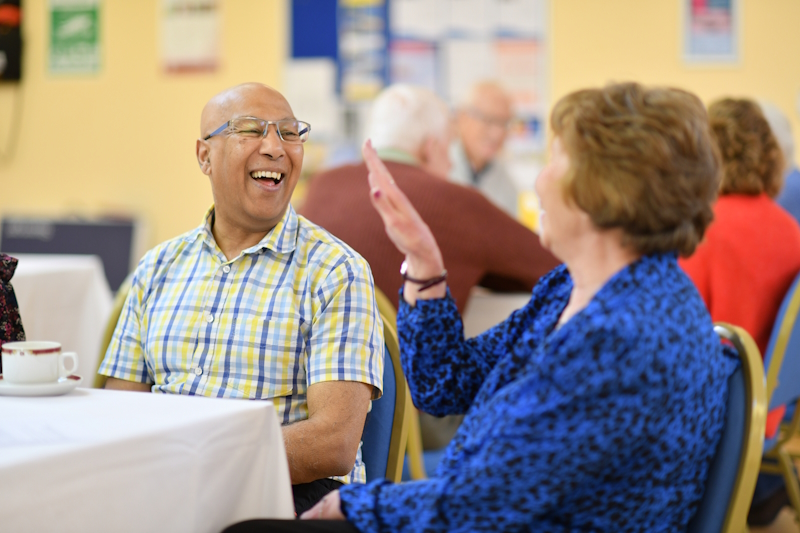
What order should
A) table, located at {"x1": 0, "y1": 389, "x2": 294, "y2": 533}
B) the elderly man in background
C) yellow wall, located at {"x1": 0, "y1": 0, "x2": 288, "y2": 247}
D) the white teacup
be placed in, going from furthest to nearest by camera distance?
yellow wall, located at {"x1": 0, "y1": 0, "x2": 288, "y2": 247} < the elderly man in background < the white teacup < table, located at {"x1": 0, "y1": 389, "x2": 294, "y2": 533}

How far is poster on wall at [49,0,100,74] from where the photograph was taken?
5.02 m

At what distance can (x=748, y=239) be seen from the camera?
7.33 feet

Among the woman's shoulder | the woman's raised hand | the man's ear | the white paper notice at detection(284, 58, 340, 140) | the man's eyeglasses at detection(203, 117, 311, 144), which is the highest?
the white paper notice at detection(284, 58, 340, 140)

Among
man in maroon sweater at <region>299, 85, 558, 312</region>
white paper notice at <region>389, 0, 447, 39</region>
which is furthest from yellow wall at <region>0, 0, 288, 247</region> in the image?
man in maroon sweater at <region>299, 85, 558, 312</region>

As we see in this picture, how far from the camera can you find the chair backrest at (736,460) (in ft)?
3.51

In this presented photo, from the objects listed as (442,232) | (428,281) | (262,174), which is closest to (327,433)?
(428,281)

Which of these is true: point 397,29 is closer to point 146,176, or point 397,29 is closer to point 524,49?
point 524,49

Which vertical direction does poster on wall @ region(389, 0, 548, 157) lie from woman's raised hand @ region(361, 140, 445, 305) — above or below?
above

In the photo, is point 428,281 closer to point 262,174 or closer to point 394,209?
point 394,209

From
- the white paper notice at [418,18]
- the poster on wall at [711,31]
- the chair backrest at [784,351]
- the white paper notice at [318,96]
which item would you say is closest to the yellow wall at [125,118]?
the white paper notice at [318,96]

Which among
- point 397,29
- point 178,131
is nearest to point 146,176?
point 178,131

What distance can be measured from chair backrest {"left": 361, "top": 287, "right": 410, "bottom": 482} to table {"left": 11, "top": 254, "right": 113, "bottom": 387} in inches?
66.8

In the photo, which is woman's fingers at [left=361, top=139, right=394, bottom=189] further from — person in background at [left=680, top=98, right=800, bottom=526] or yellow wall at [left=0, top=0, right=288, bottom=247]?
yellow wall at [left=0, top=0, right=288, bottom=247]

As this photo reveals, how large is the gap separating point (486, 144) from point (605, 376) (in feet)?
10.5
